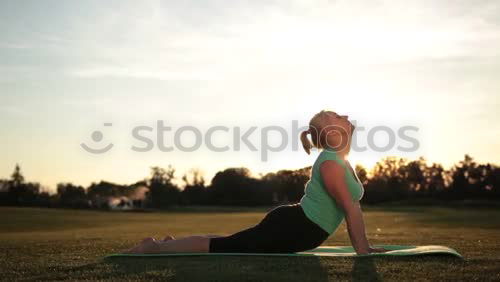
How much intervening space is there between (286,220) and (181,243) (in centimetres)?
119

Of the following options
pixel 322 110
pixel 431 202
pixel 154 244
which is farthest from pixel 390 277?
pixel 431 202

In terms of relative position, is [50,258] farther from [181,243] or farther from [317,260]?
[317,260]

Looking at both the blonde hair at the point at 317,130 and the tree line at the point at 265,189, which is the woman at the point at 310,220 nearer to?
the blonde hair at the point at 317,130

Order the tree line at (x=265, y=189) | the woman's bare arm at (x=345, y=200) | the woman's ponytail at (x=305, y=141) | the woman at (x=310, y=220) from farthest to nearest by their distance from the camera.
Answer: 1. the tree line at (x=265, y=189)
2. the woman's ponytail at (x=305, y=141)
3. the woman at (x=310, y=220)
4. the woman's bare arm at (x=345, y=200)

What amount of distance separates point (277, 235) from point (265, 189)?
6160cm

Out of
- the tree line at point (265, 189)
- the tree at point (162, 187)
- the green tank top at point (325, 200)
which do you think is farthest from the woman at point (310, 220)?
the tree at point (162, 187)

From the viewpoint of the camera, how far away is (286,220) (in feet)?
21.0

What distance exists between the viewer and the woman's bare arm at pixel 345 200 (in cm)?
621

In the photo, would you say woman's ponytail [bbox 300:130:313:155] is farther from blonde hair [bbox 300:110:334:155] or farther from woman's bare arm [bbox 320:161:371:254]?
woman's bare arm [bbox 320:161:371:254]

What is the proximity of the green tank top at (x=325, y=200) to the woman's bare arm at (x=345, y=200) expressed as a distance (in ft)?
0.33

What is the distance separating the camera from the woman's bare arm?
6.21 m

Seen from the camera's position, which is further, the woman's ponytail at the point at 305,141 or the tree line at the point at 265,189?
the tree line at the point at 265,189

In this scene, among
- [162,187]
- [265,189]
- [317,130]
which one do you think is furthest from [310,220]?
[162,187]

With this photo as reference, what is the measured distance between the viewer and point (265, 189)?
67.8m
